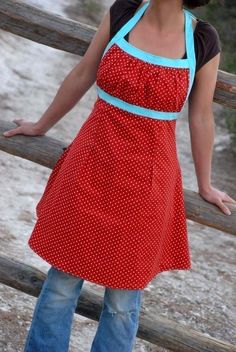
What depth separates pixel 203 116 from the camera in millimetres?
2941

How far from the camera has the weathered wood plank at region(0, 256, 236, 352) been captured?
338 centimetres

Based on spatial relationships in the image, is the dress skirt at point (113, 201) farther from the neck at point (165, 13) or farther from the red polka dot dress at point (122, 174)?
the neck at point (165, 13)

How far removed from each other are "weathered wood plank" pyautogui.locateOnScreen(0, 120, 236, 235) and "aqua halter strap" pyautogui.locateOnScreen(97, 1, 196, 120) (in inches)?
17.2

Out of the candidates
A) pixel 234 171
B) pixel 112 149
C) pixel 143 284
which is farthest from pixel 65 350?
pixel 234 171

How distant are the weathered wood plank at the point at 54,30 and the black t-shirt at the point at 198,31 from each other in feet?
0.87

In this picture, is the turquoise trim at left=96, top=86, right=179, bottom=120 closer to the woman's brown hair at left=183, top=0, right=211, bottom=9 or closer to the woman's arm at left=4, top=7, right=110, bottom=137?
the woman's arm at left=4, top=7, right=110, bottom=137

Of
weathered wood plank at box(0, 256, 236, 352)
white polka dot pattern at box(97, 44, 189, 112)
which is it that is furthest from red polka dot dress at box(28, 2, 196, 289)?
weathered wood plank at box(0, 256, 236, 352)

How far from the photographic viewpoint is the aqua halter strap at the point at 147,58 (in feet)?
9.20

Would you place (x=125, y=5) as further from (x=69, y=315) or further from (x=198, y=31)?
(x=69, y=315)

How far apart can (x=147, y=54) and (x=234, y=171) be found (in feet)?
19.1

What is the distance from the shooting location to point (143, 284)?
2.90 meters

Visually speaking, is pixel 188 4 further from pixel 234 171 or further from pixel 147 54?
pixel 234 171

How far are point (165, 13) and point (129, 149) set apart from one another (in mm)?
441

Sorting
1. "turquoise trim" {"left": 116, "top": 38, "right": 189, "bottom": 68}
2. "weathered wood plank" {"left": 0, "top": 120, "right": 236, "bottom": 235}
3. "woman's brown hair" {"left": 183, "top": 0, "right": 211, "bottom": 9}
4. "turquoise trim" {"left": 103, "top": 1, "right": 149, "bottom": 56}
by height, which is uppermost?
"woman's brown hair" {"left": 183, "top": 0, "right": 211, "bottom": 9}
